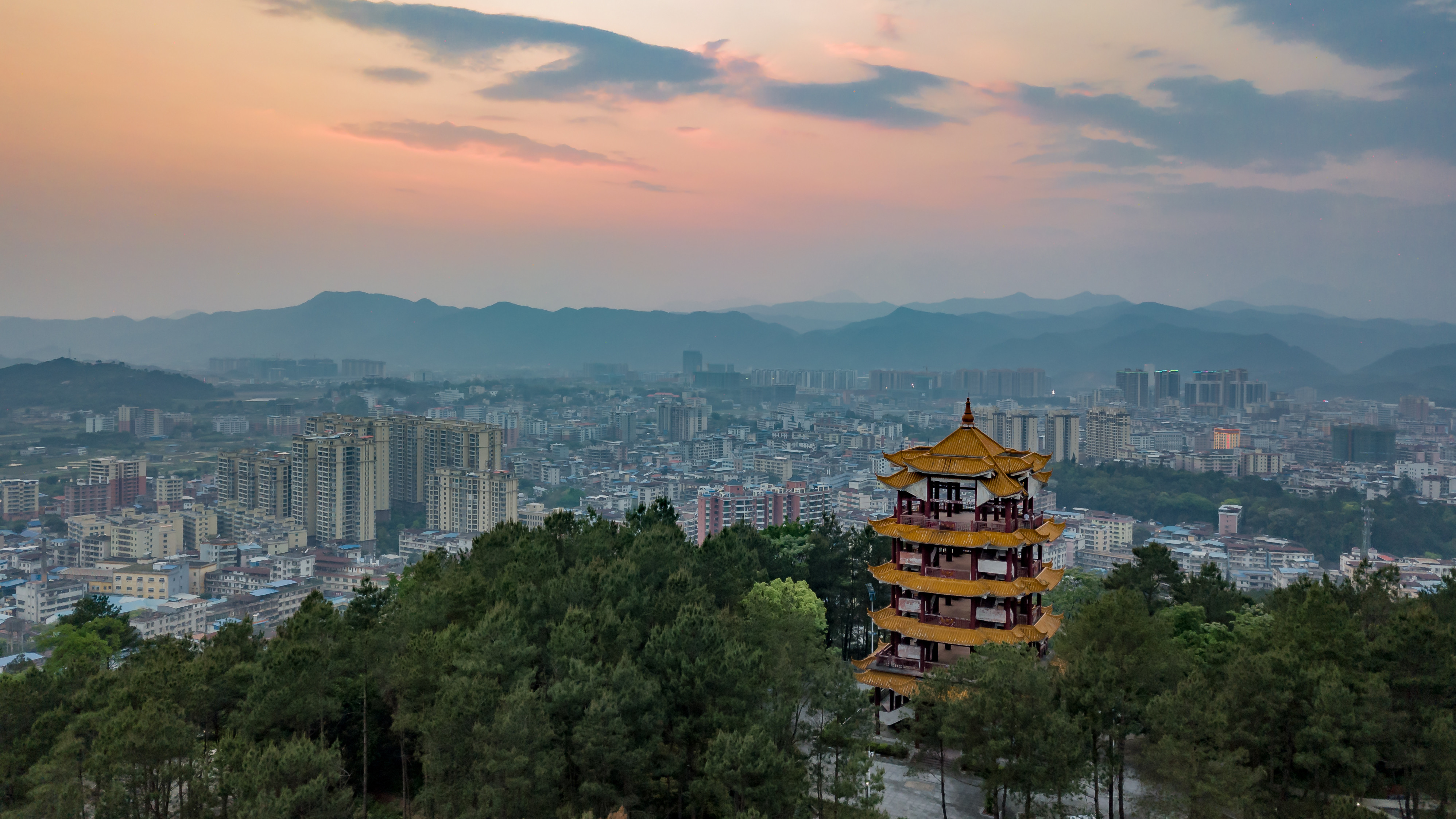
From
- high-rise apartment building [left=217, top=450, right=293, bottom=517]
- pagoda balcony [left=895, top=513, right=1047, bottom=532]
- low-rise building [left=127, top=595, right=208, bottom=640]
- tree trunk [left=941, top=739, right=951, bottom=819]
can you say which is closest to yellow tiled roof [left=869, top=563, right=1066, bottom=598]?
pagoda balcony [left=895, top=513, right=1047, bottom=532]

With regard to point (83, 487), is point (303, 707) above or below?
above

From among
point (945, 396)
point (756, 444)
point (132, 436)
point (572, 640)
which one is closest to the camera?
point (572, 640)

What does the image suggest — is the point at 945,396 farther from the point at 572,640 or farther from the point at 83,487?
the point at 572,640

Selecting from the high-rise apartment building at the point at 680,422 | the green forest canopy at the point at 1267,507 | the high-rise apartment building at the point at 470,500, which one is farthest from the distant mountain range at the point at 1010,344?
the high-rise apartment building at the point at 470,500

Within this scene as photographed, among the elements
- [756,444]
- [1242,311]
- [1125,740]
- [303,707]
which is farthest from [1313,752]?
[1242,311]

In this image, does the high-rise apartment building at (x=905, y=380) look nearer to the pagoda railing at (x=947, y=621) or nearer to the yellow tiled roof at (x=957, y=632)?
the yellow tiled roof at (x=957, y=632)
